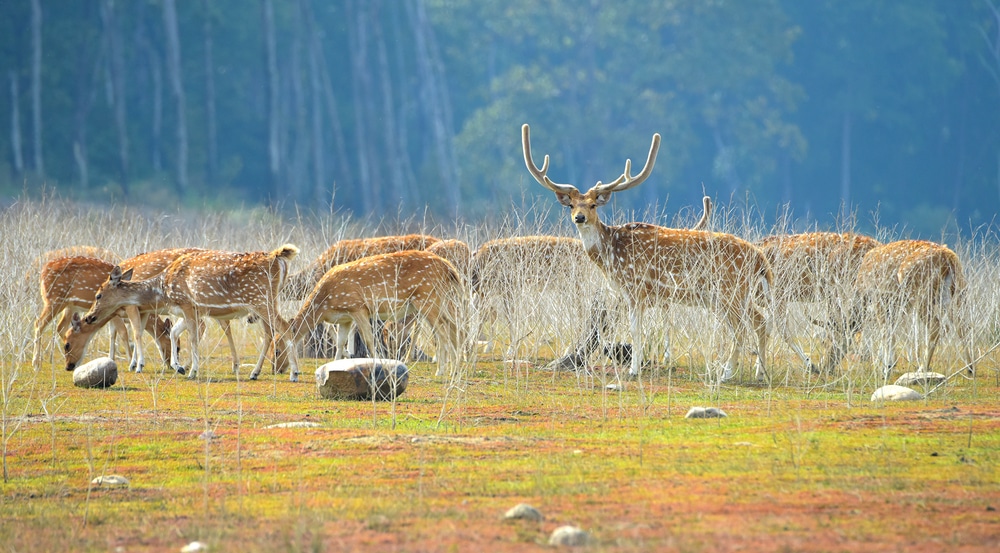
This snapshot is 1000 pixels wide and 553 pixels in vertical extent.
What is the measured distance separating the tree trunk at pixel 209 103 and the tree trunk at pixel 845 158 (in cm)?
2335

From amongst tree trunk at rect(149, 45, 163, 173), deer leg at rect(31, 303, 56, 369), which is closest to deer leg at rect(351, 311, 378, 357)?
deer leg at rect(31, 303, 56, 369)

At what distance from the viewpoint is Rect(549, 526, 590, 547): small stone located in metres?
6.05

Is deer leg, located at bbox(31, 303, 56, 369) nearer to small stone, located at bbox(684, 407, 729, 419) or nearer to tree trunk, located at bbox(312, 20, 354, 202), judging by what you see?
small stone, located at bbox(684, 407, 729, 419)

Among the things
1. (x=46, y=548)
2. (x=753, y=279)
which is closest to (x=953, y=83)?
(x=753, y=279)

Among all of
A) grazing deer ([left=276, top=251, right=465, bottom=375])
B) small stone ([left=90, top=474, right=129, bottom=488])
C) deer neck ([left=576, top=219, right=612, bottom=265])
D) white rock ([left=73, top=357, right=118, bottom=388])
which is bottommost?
small stone ([left=90, top=474, right=129, bottom=488])

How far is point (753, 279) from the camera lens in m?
12.7

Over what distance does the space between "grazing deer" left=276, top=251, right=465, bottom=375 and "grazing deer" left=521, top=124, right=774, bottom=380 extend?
1441 mm

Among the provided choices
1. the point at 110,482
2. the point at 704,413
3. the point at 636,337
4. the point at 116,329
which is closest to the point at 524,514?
the point at 110,482

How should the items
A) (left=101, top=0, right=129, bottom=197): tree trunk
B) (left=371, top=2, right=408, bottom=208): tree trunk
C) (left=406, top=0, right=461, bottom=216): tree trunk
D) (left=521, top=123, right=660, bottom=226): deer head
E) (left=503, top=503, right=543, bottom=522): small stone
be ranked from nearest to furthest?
(left=503, top=503, right=543, bottom=522): small stone < (left=521, top=123, right=660, bottom=226): deer head < (left=101, top=0, right=129, bottom=197): tree trunk < (left=371, top=2, right=408, bottom=208): tree trunk < (left=406, top=0, right=461, bottom=216): tree trunk

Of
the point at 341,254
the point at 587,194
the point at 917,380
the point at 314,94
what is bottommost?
the point at 917,380

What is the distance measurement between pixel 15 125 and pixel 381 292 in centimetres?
3612

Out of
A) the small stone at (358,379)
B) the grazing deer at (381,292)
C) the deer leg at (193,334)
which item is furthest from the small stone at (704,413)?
the deer leg at (193,334)

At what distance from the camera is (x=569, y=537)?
19.9 feet

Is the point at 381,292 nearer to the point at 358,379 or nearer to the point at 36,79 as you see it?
the point at 358,379
